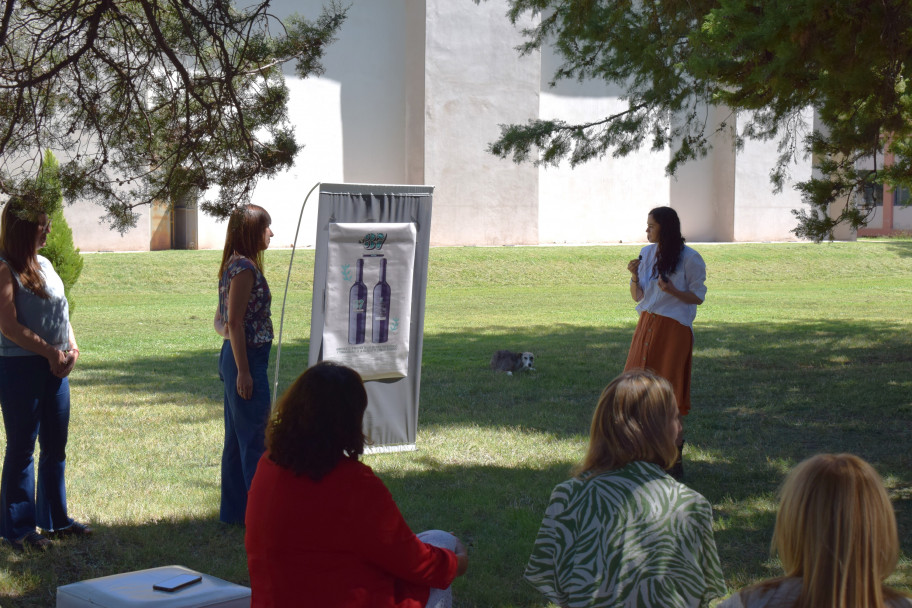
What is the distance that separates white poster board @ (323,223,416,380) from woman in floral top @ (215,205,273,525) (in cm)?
103

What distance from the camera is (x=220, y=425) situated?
8.09 meters

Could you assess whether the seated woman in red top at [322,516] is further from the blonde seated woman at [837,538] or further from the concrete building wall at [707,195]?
the concrete building wall at [707,195]

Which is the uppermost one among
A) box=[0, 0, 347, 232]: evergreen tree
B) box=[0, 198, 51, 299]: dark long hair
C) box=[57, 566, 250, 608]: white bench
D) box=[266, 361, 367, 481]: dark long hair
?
box=[0, 0, 347, 232]: evergreen tree

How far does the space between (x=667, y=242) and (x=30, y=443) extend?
4075 millimetres

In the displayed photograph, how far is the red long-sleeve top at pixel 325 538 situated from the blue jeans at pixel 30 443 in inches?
99.7

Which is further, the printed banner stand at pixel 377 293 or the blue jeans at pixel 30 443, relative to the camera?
the printed banner stand at pixel 377 293

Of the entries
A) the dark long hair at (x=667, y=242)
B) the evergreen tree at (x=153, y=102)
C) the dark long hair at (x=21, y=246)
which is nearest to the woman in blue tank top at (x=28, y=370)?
the dark long hair at (x=21, y=246)

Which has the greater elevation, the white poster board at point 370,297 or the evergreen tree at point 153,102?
the evergreen tree at point 153,102

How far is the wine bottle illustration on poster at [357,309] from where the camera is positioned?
6.32 metres

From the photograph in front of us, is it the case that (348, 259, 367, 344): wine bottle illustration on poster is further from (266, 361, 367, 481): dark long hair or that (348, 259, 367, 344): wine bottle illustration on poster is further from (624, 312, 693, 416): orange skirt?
(266, 361, 367, 481): dark long hair

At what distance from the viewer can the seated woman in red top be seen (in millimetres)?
2633

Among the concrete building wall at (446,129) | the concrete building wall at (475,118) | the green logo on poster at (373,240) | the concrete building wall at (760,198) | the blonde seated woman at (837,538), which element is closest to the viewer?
the blonde seated woman at (837,538)

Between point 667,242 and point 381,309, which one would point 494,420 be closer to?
point 381,309

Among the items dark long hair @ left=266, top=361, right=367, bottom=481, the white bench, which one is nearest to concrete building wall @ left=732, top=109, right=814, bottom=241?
the white bench
